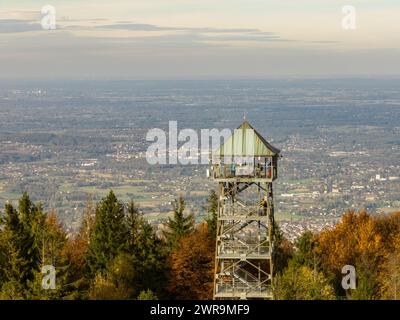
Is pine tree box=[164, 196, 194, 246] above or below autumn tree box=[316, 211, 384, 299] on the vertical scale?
above

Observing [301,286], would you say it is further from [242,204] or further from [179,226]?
[179,226]

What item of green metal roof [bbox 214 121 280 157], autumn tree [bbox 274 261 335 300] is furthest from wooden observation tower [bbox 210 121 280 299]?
autumn tree [bbox 274 261 335 300]

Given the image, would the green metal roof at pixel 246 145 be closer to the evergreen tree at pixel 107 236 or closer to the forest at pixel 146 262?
the forest at pixel 146 262

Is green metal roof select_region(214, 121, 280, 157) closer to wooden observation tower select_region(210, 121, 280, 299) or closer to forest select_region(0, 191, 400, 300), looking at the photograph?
wooden observation tower select_region(210, 121, 280, 299)

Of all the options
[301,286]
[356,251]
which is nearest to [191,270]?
[301,286]
